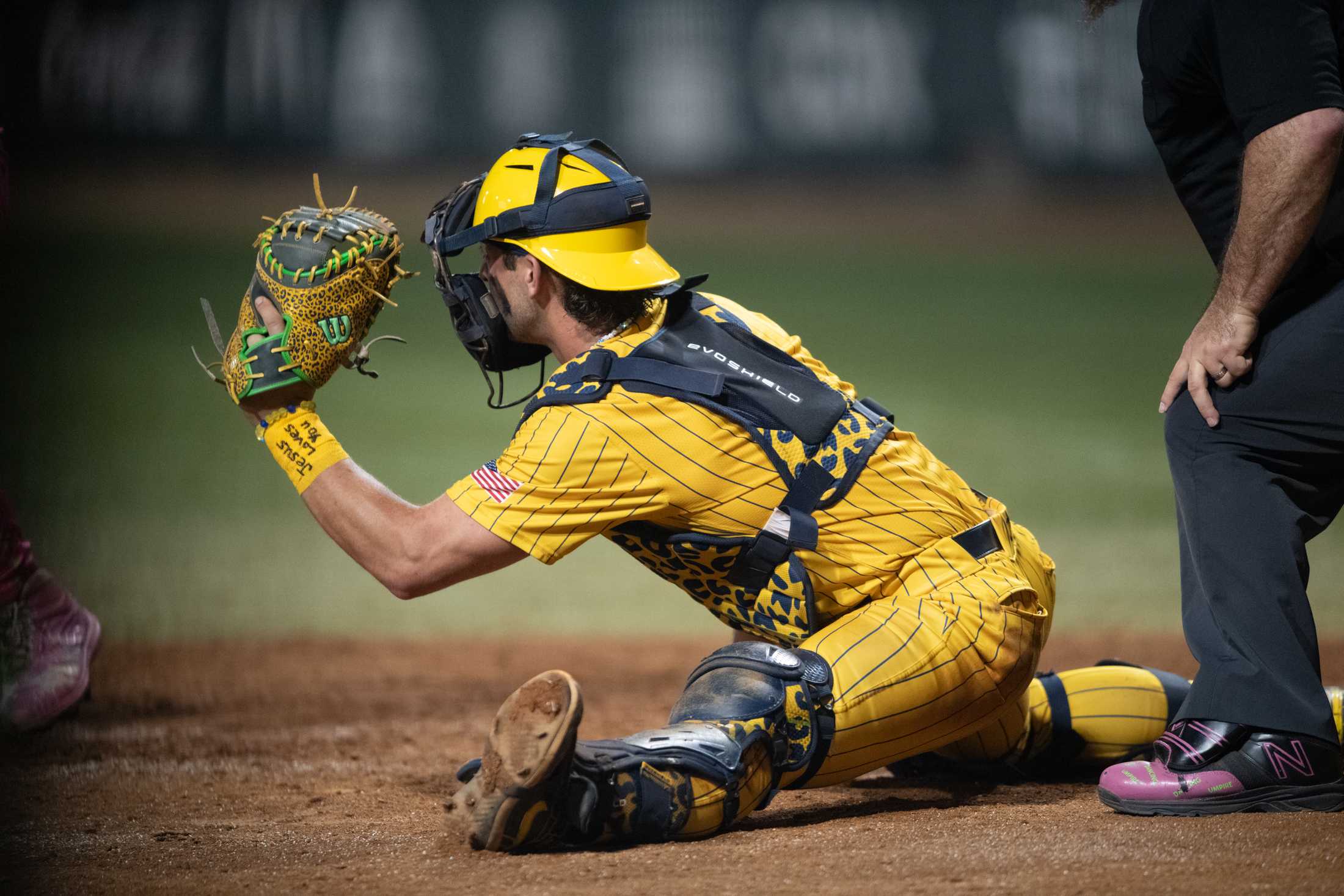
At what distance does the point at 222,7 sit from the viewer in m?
10.7

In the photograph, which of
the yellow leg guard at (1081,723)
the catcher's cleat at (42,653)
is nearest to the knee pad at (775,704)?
the yellow leg guard at (1081,723)

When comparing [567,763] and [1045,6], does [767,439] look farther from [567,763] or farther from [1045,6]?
[1045,6]

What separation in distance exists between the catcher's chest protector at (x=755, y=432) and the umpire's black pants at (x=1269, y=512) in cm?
63

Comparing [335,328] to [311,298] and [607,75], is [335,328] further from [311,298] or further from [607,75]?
[607,75]

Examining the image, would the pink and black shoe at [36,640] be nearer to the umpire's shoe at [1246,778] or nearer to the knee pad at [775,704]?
the knee pad at [775,704]

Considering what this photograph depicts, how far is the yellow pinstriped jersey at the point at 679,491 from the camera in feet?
7.78

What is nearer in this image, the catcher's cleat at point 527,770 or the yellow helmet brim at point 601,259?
the catcher's cleat at point 527,770

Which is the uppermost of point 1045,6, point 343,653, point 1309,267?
point 1045,6

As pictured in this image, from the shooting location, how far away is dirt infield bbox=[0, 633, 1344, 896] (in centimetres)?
203

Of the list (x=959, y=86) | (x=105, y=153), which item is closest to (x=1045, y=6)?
(x=959, y=86)

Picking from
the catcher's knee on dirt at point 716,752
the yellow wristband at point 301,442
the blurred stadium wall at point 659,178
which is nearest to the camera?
the catcher's knee on dirt at point 716,752

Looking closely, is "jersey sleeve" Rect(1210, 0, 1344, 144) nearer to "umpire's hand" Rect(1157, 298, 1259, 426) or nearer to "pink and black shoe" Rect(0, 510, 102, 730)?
"umpire's hand" Rect(1157, 298, 1259, 426)

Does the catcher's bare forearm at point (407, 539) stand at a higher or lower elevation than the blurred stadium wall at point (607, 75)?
lower

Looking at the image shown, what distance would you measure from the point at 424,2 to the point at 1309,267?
922 centimetres
